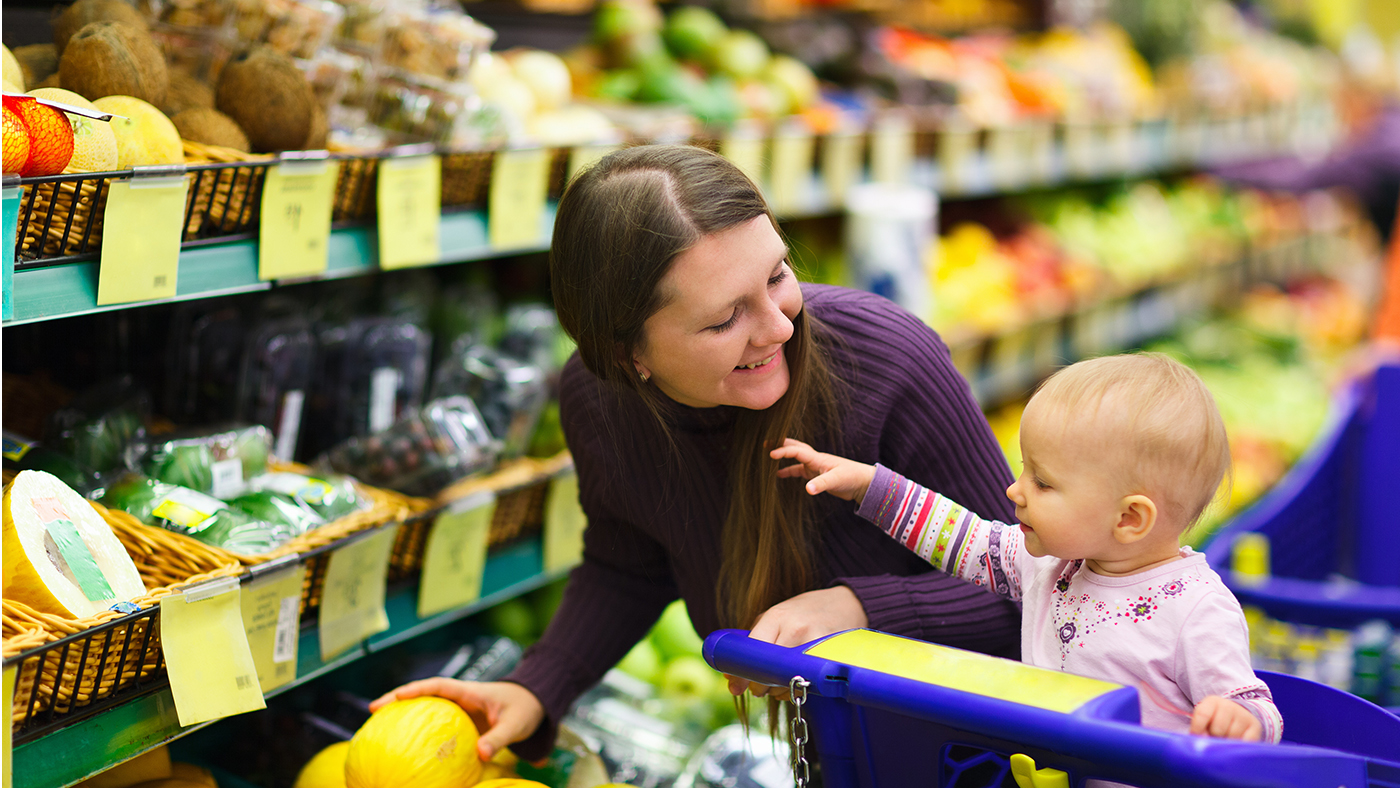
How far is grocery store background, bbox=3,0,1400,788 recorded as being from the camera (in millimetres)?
1229

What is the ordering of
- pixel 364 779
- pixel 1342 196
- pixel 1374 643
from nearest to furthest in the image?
pixel 364 779
pixel 1374 643
pixel 1342 196

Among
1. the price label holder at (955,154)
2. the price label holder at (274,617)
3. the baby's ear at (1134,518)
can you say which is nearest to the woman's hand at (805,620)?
the baby's ear at (1134,518)

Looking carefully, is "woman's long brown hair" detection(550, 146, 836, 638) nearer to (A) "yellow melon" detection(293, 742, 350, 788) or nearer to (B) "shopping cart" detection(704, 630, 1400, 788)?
(B) "shopping cart" detection(704, 630, 1400, 788)

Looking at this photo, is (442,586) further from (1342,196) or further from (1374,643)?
(1342,196)

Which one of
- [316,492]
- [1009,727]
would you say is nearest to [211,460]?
[316,492]

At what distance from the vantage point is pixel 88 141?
1115mm

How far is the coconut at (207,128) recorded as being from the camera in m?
1.32

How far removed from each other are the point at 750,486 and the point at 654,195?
1.12ft

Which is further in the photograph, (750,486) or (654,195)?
(750,486)

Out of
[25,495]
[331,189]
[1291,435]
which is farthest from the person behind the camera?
[1291,435]

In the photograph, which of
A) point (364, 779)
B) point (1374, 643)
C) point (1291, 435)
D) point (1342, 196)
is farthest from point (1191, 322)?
point (364, 779)

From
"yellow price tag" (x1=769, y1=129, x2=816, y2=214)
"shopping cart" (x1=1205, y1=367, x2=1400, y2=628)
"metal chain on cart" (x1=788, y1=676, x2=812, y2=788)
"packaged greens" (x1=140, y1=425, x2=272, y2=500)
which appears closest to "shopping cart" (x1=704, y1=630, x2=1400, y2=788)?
"metal chain on cart" (x1=788, y1=676, x2=812, y2=788)

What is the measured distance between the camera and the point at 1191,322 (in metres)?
4.47

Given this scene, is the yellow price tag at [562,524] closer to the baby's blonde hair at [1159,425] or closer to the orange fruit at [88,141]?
the orange fruit at [88,141]
